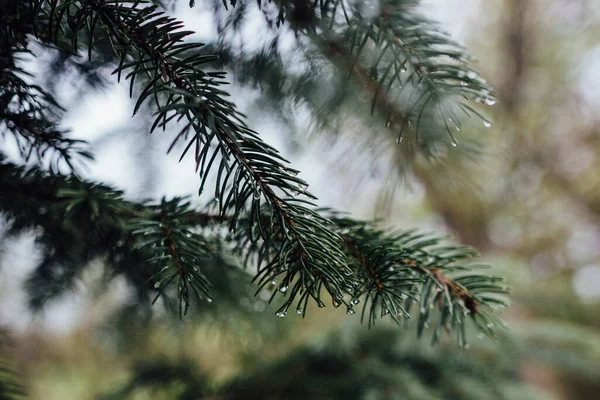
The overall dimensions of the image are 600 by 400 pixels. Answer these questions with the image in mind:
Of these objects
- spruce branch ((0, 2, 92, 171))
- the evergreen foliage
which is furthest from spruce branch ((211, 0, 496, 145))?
spruce branch ((0, 2, 92, 171))

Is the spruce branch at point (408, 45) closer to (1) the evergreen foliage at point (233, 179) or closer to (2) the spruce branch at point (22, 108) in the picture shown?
(1) the evergreen foliage at point (233, 179)

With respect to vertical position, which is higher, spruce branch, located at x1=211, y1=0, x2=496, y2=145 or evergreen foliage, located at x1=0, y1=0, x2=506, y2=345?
spruce branch, located at x1=211, y1=0, x2=496, y2=145

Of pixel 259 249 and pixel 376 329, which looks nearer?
pixel 259 249

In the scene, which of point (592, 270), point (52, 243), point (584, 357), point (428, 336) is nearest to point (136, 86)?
point (52, 243)

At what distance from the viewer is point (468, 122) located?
359 mm

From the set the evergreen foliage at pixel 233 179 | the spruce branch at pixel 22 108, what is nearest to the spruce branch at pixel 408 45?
the evergreen foliage at pixel 233 179

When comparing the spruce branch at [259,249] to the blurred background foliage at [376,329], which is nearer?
the spruce branch at [259,249]

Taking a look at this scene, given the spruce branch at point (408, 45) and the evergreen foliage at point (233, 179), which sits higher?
the spruce branch at point (408, 45)

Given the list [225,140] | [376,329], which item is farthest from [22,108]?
[376,329]

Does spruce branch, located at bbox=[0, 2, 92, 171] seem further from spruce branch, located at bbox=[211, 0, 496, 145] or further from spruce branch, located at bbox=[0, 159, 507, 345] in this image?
spruce branch, located at bbox=[211, 0, 496, 145]

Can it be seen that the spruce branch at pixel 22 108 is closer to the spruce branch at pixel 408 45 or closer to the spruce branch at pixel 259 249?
the spruce branch at pixel 259 249

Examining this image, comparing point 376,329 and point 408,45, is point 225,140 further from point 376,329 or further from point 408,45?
point 376,329

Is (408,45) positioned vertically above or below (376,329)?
above

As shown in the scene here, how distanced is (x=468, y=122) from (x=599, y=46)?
1.22 meters
